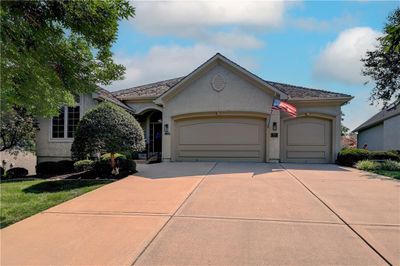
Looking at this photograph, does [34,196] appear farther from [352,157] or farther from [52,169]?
[352,157]

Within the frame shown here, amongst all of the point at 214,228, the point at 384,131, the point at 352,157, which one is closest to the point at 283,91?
the point at 352,157

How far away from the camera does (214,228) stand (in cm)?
569

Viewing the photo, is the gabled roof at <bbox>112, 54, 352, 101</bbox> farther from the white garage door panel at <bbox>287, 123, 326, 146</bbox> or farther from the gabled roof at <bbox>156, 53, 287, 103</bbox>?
the white garage door panel at <bbox>287, 123, 326, 146</bbox>

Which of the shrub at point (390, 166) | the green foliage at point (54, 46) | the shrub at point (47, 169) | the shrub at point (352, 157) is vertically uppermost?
the green foliage at point (54, 46)

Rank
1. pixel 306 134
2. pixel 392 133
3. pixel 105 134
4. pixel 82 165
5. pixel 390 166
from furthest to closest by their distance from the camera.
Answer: pixel 392 133 → pixel 306 134 → pixel 390 166 → pixel 82 165 → pixel 105 134

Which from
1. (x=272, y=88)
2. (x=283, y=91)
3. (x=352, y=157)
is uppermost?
(x=272, y=88)

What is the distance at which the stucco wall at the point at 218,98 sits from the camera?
1703 cm

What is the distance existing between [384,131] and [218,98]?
18.4 meters

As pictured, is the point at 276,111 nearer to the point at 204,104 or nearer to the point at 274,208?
the point at 204,104

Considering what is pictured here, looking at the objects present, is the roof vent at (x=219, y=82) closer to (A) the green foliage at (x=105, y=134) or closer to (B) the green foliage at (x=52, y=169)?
(A) the green foliage at (x=105, y=134)

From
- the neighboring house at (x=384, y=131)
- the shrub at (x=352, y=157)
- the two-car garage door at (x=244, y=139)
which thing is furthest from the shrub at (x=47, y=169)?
the neighboring house at (x=384, y=131)

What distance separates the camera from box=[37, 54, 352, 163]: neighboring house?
17.1 metres

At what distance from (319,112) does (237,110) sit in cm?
455

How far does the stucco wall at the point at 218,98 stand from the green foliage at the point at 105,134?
6125 mm
